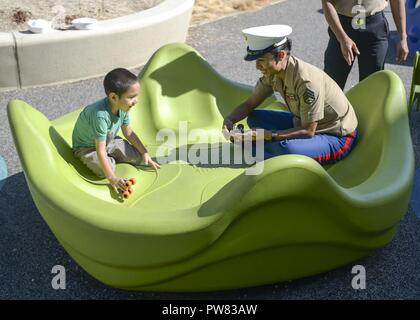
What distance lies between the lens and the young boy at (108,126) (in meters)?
3.41

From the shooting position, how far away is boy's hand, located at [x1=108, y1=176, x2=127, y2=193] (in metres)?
3.56

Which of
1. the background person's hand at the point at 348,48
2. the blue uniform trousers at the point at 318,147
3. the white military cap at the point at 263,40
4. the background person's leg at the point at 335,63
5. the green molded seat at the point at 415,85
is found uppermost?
the white military cap at the point at 263,40

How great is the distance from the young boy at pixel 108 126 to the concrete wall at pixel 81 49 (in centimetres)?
201

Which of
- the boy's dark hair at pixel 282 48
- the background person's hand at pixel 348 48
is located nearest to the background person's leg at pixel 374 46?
the background person's hand at pixel 348 48

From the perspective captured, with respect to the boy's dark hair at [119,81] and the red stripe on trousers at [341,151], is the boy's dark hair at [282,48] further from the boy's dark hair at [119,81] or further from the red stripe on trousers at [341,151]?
the boy's dark hair at [119,81]

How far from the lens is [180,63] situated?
4531 mm

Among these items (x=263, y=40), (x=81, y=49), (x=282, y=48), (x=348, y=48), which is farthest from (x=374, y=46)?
(x=81, y=49)

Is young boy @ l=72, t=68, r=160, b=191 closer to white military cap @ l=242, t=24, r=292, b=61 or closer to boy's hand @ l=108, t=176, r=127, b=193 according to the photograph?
boy's hand @ l=108, t=176, r=127, b=193

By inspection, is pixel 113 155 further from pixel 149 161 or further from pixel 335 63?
pixel 335 63

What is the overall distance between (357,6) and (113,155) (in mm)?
1792

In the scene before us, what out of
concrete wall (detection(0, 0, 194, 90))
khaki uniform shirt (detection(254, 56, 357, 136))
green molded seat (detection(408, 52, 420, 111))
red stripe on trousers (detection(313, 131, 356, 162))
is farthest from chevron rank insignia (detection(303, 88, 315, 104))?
concrete wall (detection(0, 0, 194, 90))
